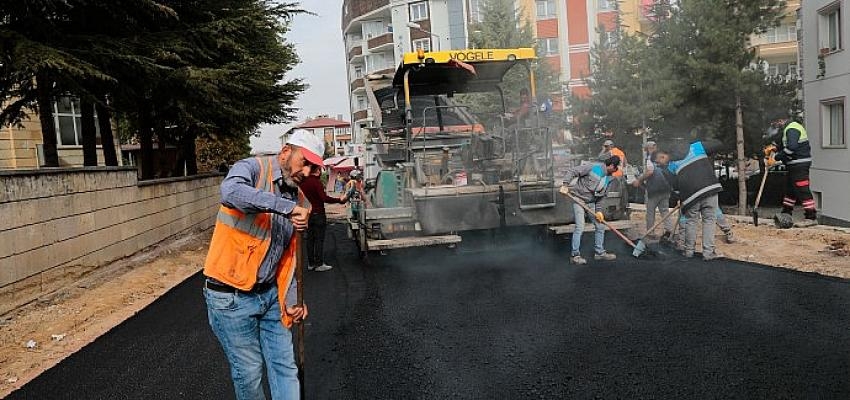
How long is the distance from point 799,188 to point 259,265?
9090 millimetres

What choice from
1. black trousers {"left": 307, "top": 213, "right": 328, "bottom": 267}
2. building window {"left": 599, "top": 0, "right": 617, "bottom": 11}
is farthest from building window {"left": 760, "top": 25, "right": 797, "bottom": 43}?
black trousers {"left": 307, "top": 213, "right": 328, "bottom": 267}

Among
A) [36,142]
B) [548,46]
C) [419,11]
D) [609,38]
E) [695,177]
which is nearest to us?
[695,177]

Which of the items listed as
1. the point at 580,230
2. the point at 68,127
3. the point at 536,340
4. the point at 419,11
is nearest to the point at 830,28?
the point at 580,230

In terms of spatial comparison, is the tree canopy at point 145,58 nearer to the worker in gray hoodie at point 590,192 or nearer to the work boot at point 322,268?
the work boot at point 322,268

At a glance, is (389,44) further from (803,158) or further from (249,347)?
(249,347)

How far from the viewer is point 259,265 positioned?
9.88ft

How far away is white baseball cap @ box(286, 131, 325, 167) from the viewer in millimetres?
2920

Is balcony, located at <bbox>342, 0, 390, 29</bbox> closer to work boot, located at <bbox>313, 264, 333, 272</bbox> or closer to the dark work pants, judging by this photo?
the dark work pants

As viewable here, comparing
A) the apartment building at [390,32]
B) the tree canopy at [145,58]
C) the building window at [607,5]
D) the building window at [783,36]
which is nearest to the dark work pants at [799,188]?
the building window at [607,5]

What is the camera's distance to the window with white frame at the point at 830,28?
1484 cm

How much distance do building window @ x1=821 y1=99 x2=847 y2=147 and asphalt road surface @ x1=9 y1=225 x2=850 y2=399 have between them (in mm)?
9570

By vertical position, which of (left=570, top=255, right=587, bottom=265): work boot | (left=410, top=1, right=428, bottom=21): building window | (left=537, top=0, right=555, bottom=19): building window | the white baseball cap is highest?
(left=410, top=1, right=428, bottom=21): building window

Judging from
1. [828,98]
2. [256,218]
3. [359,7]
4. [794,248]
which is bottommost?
[794,248]

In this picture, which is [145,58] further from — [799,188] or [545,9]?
[545,9]
